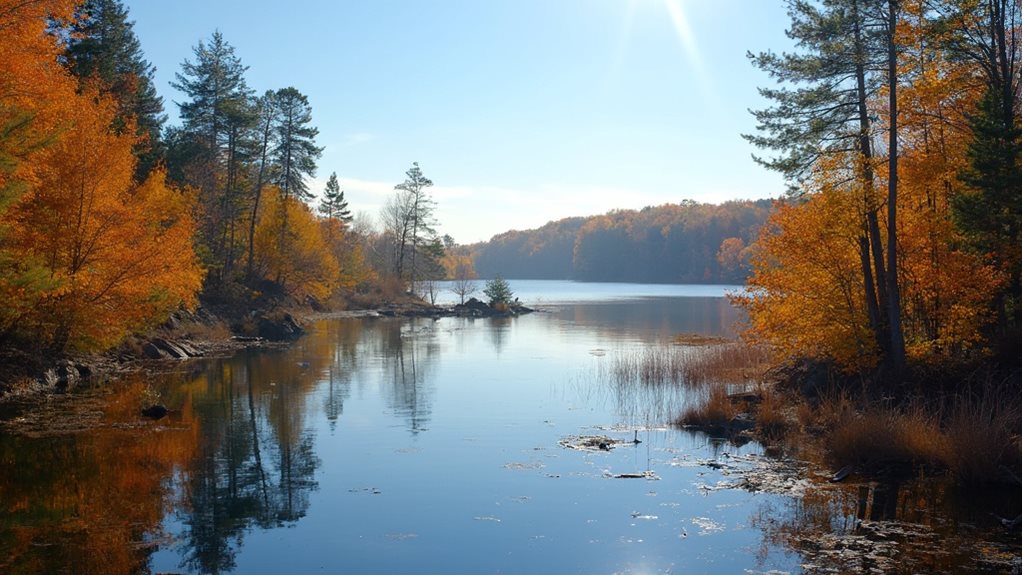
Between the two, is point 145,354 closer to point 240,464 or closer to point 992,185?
point 240,464

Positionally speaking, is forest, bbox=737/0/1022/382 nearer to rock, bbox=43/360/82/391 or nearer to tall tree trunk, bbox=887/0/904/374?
tall tree trunk, bbox=887/0/904/374

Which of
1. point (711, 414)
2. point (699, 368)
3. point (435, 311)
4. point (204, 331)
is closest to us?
point (711, 414)

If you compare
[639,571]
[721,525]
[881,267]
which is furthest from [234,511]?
[881,267]

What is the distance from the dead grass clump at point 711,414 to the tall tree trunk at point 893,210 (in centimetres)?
410

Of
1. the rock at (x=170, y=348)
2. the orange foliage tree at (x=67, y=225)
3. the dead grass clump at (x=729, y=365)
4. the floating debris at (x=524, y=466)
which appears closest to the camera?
the floating debris at (x=524, y=466)

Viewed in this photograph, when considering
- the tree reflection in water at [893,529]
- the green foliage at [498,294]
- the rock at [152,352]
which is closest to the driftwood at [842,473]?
the tree reflection in water at [893,529]

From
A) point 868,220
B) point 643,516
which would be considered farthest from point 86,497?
point 868,220

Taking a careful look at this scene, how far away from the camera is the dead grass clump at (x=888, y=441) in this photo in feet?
50.0

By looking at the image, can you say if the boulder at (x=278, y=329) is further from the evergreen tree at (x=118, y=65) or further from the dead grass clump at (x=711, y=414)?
the dead grass clump at (x=711, y=414)

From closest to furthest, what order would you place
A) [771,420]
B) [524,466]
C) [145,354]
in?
[524,466]
[771,420]
[145,354]

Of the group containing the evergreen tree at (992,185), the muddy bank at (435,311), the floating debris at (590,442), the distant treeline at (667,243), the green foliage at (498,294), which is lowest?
the floating debris at (590,442)

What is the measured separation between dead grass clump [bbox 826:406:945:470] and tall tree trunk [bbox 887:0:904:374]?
3.39m

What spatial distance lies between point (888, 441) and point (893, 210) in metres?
6.22

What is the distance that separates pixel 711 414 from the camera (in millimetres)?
20531
